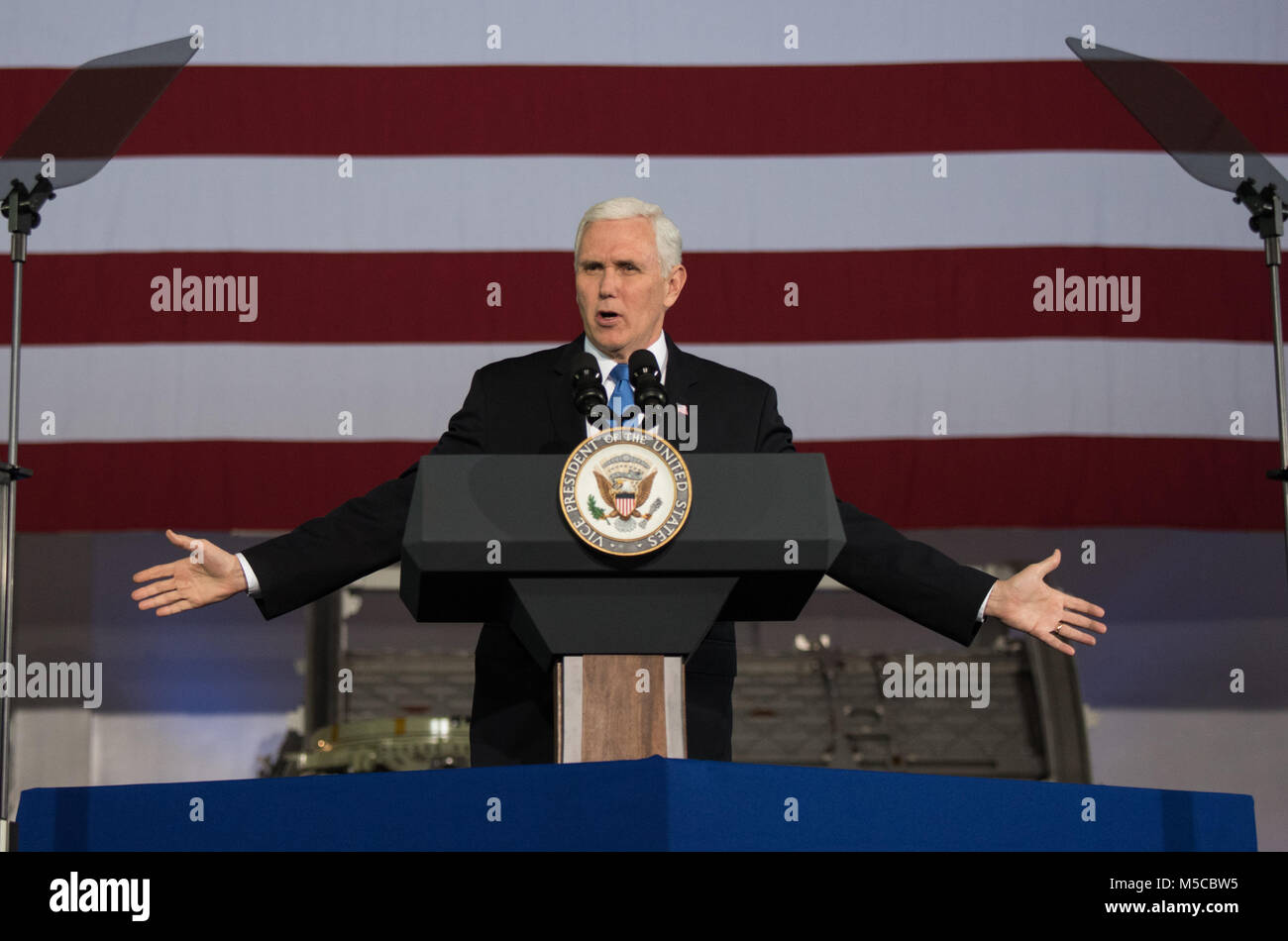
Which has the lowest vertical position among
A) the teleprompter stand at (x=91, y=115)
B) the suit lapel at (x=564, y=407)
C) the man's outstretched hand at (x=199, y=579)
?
the man's outstretched hand at (x=199, y=579)

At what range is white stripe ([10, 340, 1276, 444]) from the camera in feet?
15.6

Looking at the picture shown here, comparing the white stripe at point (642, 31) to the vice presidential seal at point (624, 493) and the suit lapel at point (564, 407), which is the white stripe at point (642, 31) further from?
the vice presidential seal at point (624, 493)

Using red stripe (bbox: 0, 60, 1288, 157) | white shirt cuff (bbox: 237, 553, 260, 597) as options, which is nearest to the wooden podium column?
white shirt cuff (bbox: 237, 553, 260, 597)

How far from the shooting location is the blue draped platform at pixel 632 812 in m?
1.43

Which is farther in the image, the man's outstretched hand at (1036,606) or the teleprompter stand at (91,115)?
the teleprompter stand at (91,115)

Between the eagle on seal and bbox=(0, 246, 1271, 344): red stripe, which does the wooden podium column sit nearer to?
the eagle on seal

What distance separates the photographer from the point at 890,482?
4781mm

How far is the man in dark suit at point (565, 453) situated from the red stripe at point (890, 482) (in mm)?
2373

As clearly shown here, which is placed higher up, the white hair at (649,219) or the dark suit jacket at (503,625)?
the white hair at (649,219)

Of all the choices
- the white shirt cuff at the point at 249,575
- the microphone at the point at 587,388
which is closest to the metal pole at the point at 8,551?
the white shirt cuff at the point at 249,575

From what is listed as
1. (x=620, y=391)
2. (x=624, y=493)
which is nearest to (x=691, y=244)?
(x=620, y=391)
